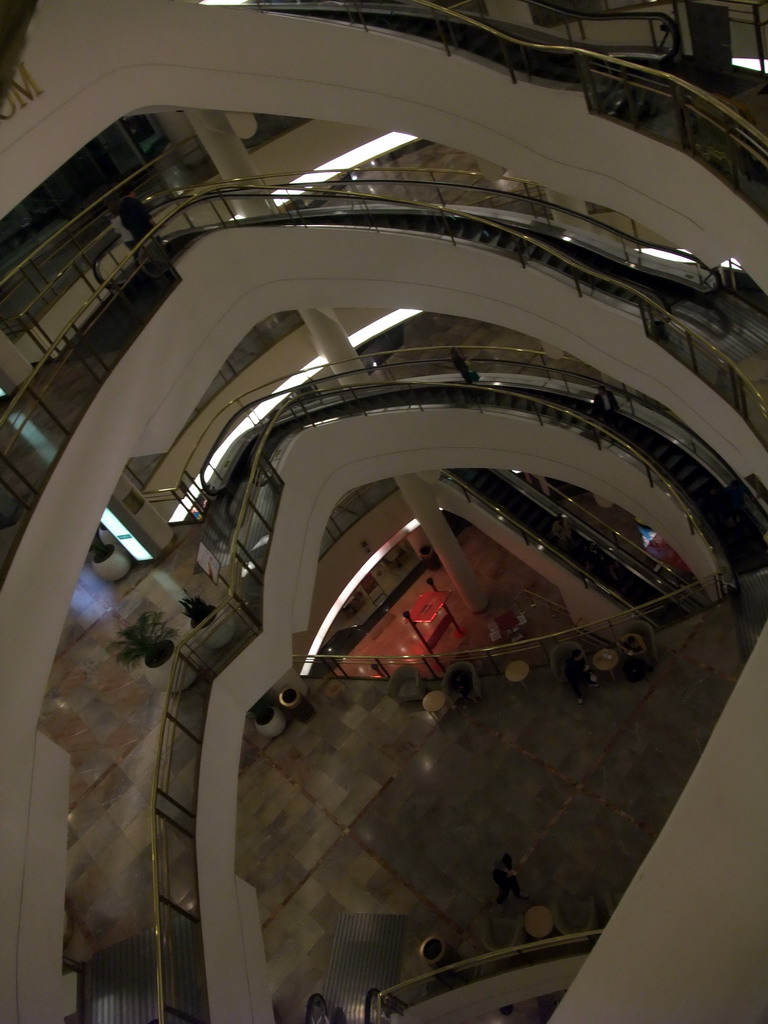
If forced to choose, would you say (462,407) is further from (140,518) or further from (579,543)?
(140,518)

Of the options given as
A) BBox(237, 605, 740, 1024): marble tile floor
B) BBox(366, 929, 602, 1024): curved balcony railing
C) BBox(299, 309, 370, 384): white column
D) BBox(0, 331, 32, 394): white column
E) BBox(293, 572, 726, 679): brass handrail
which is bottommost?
BBox(366, 929, 602, 1024): curved balcony railing

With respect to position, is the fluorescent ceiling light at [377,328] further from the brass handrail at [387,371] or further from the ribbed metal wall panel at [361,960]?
the ribbed metal wall panel at [361,960]

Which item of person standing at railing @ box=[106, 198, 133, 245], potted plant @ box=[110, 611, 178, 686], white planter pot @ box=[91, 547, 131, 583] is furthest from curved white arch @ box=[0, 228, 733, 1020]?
white planter pot @ box=[91, 547, 131, 583]

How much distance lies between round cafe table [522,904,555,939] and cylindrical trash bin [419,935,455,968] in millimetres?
1099

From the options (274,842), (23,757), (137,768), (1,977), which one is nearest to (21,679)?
(23,757)

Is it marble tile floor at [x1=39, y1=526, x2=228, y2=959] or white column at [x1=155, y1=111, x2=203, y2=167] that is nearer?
marble tile floor at [x1=39, y1=526, x2=228, y2=959]

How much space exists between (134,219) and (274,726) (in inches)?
310

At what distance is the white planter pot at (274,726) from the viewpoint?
12023mm

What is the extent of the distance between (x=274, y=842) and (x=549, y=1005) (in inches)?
171

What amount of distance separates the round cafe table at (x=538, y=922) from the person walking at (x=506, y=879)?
1.12 feet

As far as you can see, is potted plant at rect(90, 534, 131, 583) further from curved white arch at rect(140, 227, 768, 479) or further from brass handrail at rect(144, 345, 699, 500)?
curved white arch at rect(140, 227, 768, 479)

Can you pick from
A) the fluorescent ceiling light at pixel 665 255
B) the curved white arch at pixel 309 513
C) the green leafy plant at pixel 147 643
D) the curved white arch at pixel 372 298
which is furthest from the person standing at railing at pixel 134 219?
the fluorescent ceiling light at pixel 665 255

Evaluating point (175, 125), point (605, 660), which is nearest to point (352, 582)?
point (605, 660)

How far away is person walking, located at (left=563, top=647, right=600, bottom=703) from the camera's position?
35.5 feet
